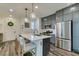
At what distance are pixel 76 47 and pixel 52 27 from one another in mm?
609

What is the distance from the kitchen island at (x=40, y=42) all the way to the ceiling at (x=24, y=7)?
44 centimetres

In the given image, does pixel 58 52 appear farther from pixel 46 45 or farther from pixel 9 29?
pixel 9 29

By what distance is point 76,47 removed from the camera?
80.0 inches

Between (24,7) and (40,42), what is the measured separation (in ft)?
2.59

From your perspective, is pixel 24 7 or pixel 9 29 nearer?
pixel 24 7

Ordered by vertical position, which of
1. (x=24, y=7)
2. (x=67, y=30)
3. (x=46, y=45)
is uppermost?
(x=24, y=7)

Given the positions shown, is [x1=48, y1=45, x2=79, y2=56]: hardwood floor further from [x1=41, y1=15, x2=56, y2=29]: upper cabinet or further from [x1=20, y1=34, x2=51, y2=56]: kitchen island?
[x1=41, y1=15, x2=56, y2=29]: upper cabinet

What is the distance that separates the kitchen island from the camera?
7.04ft

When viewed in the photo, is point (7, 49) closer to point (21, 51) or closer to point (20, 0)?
point (21, 51)

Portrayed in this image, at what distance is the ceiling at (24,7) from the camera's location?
2025 millimetres

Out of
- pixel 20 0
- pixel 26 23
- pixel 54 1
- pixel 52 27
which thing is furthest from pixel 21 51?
pixel 54 1

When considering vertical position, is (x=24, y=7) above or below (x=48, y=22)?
above

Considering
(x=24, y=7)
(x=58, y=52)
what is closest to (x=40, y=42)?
(x=58, y=52)

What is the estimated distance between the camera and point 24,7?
211cm
